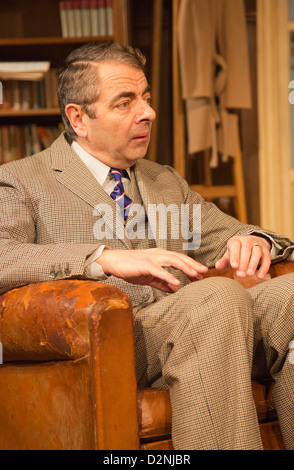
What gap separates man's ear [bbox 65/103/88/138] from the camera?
5.66 ft

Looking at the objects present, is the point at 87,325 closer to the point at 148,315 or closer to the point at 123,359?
the point at 123,359

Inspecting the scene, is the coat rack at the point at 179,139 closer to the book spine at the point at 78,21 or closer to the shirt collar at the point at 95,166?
the book spine at the point at 78,21

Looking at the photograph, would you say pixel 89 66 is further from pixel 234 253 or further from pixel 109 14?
pixel 109 14

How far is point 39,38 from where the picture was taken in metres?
2.88

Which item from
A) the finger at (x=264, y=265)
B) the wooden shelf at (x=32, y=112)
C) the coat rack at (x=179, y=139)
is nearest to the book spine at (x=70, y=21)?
the wooden shelf at (x=32, y=112)

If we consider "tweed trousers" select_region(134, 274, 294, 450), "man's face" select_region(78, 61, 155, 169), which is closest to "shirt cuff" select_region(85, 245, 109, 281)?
"tweed trousers" select_region(134, 274, 294, 450)

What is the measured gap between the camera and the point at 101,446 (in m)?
1.08

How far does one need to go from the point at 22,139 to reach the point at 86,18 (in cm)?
65

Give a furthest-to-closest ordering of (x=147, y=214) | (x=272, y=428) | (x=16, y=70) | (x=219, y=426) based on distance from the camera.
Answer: (x=16, y=70)
(x=147, y=214)
(x=272, y=428)
(x=219, y=426)

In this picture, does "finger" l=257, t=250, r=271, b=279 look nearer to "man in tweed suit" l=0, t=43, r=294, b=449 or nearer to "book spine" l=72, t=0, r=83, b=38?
"man in tweed suit" l=0, t=43, r=294, b=449

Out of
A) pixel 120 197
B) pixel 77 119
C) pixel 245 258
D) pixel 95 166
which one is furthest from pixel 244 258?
pixel 77 119

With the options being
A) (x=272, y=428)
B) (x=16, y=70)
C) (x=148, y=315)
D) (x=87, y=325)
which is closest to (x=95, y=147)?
(x=148, y=315)
